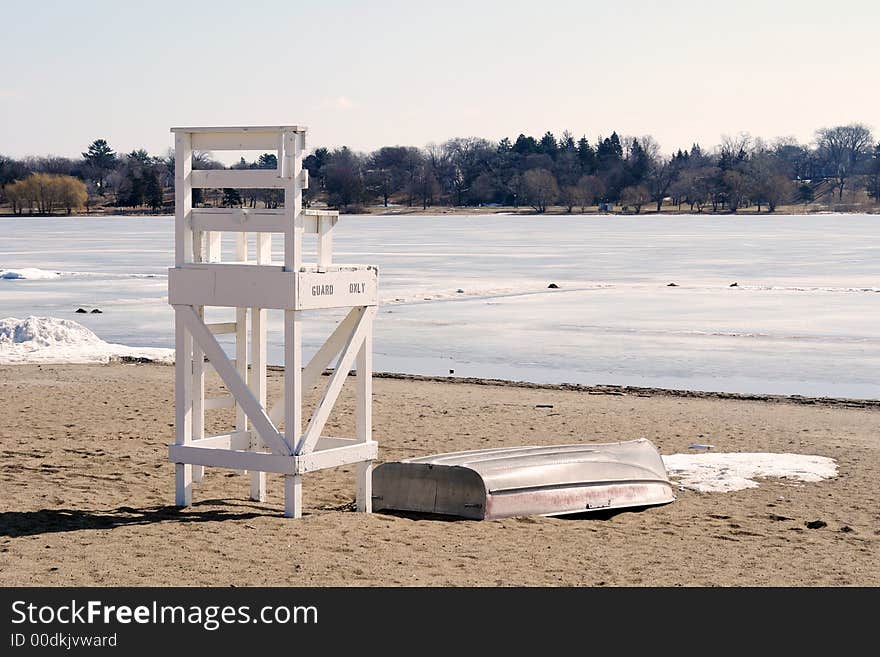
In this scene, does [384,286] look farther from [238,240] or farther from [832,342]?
[238,240]

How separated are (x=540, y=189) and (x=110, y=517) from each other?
16337cm

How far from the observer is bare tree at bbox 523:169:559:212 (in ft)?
559

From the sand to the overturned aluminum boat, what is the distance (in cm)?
16

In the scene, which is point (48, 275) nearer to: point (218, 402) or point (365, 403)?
point (218, 402)

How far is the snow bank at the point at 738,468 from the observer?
1100 cm

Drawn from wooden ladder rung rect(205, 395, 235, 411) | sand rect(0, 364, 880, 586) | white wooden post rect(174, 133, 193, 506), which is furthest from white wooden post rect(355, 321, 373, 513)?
white wooden post rect(174, 133, 193, 506)

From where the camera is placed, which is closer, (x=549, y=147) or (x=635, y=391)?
(x=635, y=391)

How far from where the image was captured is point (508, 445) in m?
12.7

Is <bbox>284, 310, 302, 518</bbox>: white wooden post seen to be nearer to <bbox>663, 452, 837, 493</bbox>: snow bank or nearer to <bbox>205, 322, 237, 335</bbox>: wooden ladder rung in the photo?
<bbox>205, 322, 237, 335</bbox>: wooden ladder rung

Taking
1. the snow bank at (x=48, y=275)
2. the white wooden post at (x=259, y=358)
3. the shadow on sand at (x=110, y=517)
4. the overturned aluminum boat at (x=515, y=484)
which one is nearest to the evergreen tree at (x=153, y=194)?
the snow bank at (x=48, y=275)

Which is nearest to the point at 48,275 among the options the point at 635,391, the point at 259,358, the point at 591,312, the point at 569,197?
the point at 591,312

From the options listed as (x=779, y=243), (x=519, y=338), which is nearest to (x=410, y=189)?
(x=779, y=243)

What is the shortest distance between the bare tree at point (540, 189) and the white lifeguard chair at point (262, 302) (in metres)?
161

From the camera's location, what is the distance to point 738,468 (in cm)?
1162
